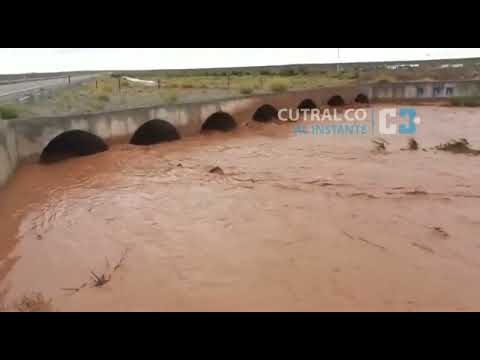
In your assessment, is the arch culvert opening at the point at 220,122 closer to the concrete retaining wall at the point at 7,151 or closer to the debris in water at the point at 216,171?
the debris in water at the point at 216,171

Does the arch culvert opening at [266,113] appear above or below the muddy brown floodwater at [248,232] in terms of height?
above

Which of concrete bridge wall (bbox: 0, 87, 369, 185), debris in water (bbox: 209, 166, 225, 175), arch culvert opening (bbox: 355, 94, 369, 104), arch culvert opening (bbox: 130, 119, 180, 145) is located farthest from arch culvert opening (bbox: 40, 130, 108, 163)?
arch culvert opening (bbox: 355, 94, 369, 104)

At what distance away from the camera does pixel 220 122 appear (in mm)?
12938

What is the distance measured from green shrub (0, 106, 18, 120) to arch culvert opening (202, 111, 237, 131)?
5693 mm

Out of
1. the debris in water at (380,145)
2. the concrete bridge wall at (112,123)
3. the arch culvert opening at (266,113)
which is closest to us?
A: the concrete bridge wall at (112,123)

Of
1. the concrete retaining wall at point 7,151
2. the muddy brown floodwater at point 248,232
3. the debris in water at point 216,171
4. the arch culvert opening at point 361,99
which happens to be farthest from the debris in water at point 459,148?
the arch culvert opening at point 361,99

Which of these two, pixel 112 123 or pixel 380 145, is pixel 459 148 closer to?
pixel 380 145

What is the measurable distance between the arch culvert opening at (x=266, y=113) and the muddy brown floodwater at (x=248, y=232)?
571cm

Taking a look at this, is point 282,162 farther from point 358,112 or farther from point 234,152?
point 358,112

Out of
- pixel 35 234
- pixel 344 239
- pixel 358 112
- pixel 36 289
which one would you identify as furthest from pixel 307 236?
pixel 358 112

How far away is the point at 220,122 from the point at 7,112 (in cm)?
654

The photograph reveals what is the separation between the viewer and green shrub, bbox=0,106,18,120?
905cm

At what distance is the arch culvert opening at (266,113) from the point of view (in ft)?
47.5

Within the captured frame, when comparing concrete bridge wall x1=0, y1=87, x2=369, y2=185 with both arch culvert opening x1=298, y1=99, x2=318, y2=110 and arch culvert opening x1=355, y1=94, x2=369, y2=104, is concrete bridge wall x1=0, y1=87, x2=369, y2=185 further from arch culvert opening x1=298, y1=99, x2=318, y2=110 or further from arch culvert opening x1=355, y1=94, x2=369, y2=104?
arch culvert opening x1=355, y1=94, x2=369, y2=104
